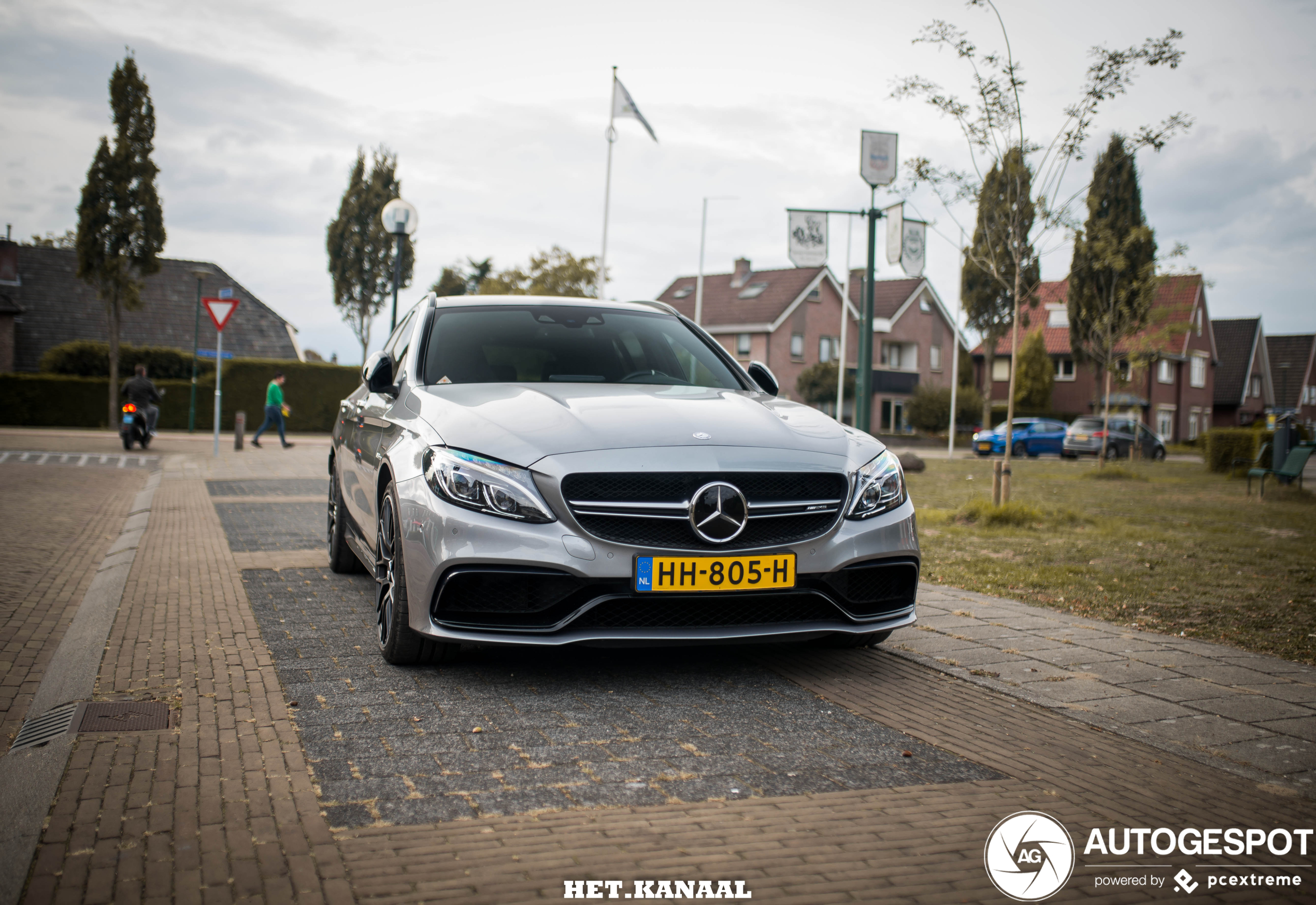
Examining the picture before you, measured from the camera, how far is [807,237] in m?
21.3

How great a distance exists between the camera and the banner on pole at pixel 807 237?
21125 millimetres

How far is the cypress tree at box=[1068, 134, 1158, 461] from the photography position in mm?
20391

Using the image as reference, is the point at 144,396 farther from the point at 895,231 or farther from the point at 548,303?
the point at 548,303

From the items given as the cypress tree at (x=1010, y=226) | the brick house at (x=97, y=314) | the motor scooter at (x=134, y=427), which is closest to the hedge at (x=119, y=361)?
the brick house at (x=97, y=314)

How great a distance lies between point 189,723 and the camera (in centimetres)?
360

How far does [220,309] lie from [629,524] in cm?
1750

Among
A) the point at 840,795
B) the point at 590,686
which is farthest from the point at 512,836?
the point at 590,686

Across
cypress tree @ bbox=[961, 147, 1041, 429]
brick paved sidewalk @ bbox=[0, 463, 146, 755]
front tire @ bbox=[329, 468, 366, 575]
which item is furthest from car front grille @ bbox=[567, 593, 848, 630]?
cypress tree @ bbox=[961, 147, 1041, 429]

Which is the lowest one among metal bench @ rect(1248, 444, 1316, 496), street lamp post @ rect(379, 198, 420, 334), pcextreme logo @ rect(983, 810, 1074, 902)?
pcextreme logo @ rect(983, 810, 1074, 902)

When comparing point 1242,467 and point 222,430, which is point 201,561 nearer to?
point 1242,467

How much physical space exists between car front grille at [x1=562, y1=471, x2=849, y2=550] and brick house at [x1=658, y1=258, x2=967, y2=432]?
154 ft

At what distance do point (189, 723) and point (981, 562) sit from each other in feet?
20.4

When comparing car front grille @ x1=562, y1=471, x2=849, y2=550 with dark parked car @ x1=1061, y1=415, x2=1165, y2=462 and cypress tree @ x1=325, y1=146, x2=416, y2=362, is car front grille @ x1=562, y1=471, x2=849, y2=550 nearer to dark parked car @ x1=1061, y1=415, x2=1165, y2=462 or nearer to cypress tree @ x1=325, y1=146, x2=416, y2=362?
dark parked car @ x1=1061, y1=415, x2=1165, y2=462

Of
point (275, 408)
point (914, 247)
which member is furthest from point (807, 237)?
point (275, 408)
